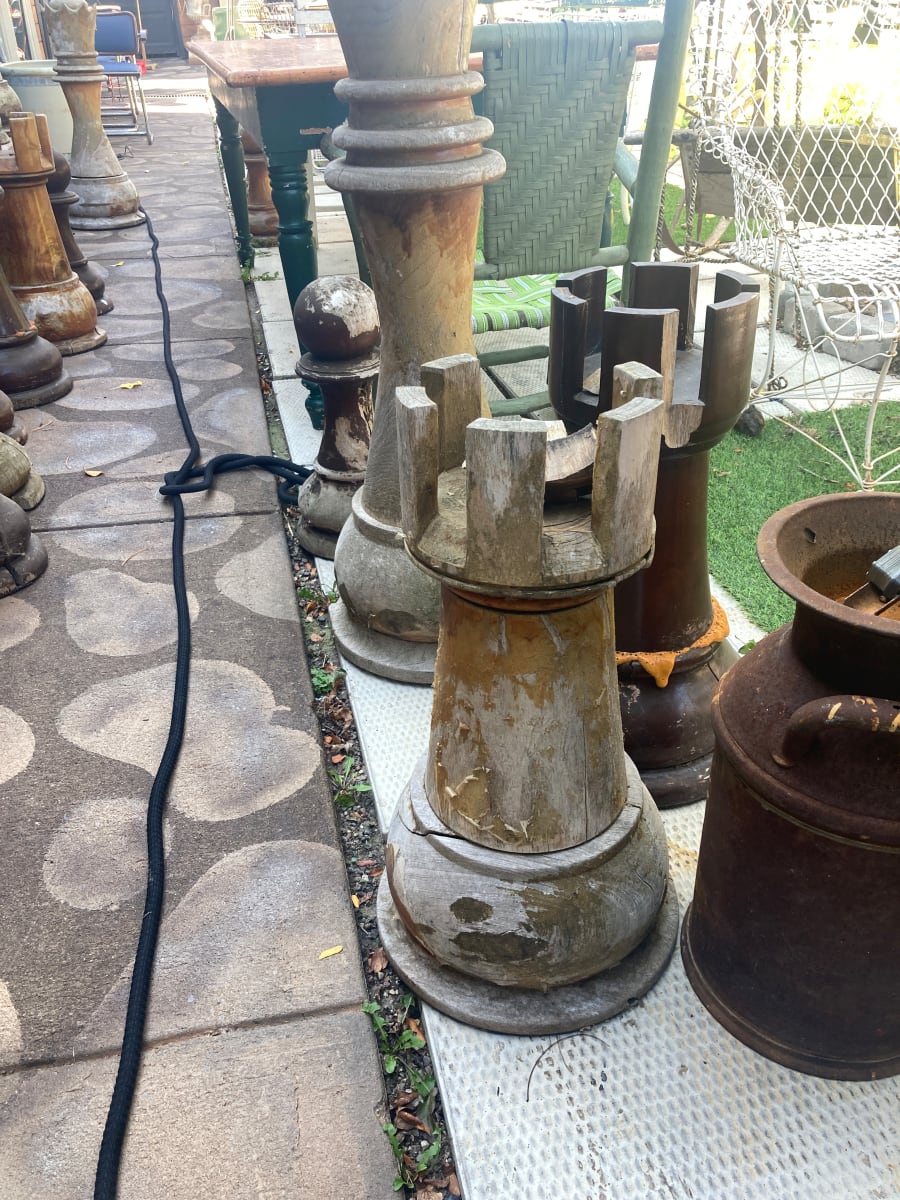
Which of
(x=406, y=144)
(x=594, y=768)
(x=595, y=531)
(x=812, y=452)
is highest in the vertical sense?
(x=406, y=144)

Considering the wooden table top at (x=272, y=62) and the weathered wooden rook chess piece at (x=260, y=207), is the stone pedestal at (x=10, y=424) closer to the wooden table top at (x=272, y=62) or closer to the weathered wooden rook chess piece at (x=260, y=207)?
the wooden table top at (x=272, y=62)

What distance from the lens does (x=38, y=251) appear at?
4082mm

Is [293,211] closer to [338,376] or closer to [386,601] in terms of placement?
[338,376]

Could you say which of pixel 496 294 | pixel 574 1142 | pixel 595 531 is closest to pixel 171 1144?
pixel 574 1142

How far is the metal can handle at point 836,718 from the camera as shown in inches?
41.7

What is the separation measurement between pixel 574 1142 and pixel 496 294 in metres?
2.57

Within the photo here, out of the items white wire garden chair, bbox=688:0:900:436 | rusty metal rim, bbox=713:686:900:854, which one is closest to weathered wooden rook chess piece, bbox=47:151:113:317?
white wire garden chair, bbox=688:0:900:436

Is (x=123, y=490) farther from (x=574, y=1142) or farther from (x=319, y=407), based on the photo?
(x=574, y=1142)

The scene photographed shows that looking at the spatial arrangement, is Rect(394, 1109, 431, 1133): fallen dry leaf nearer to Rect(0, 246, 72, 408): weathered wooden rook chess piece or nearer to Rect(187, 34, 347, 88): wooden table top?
Rect(187, 34, 347, 88): wooden table top

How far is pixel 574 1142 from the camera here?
129cm

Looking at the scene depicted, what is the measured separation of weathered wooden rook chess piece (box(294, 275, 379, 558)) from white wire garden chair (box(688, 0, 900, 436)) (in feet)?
4.41

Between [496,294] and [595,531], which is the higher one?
[595,531]

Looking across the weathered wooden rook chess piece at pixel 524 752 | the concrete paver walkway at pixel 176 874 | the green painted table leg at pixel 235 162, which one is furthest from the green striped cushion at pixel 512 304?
the green painted table leg at pixel 235 162

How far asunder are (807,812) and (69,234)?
452 cm
